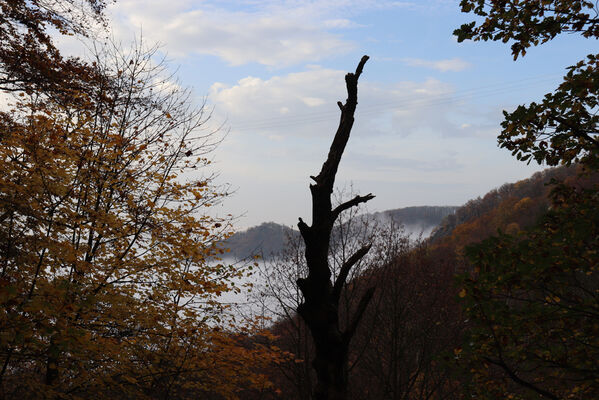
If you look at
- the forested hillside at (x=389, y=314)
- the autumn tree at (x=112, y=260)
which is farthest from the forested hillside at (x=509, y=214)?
the autumn tree at (x=112, y=260)

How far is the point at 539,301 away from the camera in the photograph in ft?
21.7

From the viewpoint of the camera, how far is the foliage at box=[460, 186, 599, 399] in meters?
6.06

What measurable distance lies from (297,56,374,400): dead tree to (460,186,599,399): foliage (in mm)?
1876

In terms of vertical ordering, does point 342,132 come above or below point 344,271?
above

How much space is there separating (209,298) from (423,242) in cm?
1211

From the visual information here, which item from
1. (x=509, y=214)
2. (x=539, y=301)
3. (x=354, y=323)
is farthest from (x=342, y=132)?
(x=509, y=214)

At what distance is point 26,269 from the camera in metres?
7.56

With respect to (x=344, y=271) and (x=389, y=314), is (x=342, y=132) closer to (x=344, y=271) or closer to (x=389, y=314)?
(x=344, y=271)

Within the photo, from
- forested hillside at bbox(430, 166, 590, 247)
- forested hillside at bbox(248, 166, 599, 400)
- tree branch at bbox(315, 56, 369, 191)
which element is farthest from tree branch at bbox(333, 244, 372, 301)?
forested hillside at bbox(430, 166, 590, 247)

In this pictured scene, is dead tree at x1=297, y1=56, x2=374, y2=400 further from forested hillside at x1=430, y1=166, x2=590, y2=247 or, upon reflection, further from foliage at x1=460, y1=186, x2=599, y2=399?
forested hillside at x1=430, y1=166, x2=590, y2=247

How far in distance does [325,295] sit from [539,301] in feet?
11.0

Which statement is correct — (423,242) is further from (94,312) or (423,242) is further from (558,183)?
(94,312)

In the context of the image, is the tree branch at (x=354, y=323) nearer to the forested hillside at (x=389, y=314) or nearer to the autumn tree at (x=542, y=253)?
the autumn tree at (x=542, y=253)

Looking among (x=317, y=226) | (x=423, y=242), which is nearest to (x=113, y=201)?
(x=317, y=226)
